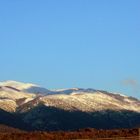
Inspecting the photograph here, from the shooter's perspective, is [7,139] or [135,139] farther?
[7,139]

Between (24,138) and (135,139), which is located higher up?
(24,138)

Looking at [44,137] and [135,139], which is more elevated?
[44,137]

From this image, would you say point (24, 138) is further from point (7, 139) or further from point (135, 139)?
point (135, 139)

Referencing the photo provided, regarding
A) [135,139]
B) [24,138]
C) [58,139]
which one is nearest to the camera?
[135,139]

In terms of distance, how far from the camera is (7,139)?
100062 mm

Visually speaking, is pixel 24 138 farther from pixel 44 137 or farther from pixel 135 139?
pixel 135 139

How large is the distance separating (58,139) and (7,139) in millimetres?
11398

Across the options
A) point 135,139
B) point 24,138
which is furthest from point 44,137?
point 135,139

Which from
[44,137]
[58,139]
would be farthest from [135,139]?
[44,137]

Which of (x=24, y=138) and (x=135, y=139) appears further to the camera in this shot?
(x=24, y=138)

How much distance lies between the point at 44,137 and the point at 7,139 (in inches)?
275

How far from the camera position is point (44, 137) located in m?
99.8

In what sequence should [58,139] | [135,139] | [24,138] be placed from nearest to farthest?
[135,139] → [58,139] → [24,138]

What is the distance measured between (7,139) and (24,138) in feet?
12.0
